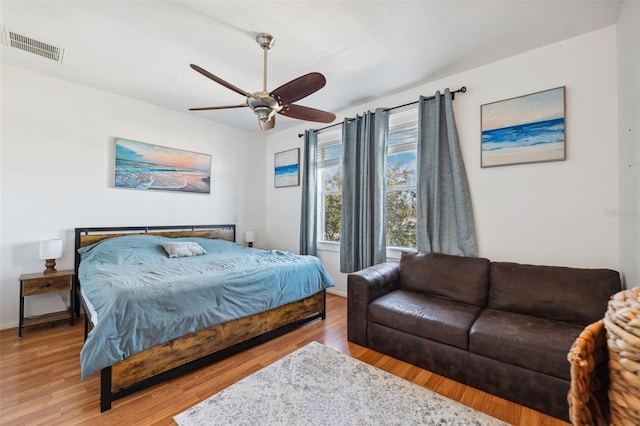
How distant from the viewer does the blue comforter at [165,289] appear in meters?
1.80

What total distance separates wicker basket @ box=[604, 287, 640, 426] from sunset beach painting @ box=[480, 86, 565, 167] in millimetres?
2829

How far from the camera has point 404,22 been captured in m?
2.24

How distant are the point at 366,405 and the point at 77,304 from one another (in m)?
3.38

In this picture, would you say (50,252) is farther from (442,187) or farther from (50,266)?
(442,187)

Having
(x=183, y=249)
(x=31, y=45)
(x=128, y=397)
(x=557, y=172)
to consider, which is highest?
(x=31, y=45)

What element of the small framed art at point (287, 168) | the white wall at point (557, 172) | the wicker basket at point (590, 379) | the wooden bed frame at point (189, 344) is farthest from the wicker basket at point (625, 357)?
A: the small framed art at point (287, 168)

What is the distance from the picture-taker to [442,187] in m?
3.05

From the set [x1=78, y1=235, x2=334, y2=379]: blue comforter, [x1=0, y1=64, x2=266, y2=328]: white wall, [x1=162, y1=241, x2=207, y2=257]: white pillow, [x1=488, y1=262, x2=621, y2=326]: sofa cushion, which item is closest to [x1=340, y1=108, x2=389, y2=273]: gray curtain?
[x1=78, y1=235, x2=334, y2=379]: blue comforter

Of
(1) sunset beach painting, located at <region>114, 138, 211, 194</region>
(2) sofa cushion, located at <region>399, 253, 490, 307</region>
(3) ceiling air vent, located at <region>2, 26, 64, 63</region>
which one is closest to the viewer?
(3) ceiling air vent, located at <region>2, 26, 64, 63</region>

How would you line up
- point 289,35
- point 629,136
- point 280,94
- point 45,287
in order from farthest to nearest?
point 45,287
point 289,35
point 280,94
point 629,136

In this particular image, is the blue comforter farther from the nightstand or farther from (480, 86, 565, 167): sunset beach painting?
(480, 86, 565, 167): sunset beach painting

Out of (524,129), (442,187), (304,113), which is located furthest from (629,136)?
(304,113)

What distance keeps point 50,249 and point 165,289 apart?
6.19 feet

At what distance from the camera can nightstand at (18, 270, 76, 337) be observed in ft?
9.12
